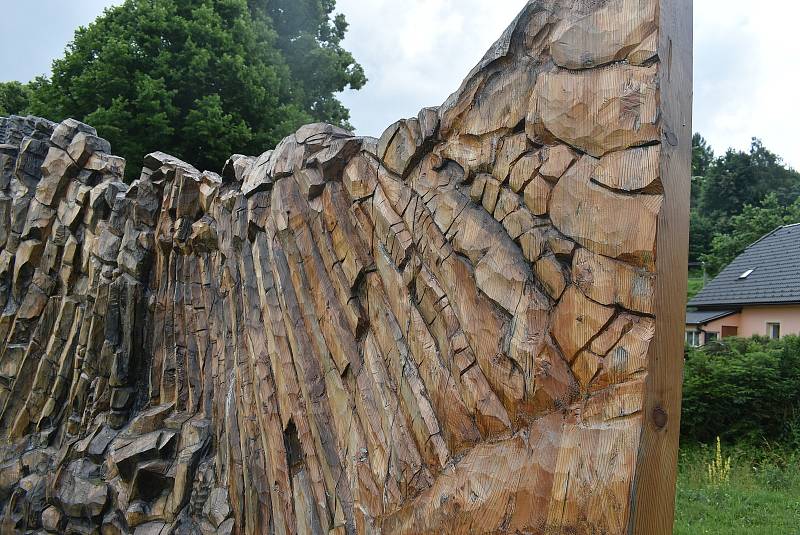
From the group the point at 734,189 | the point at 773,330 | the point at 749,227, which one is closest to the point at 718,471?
the point at 773,330

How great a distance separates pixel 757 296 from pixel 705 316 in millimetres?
1378

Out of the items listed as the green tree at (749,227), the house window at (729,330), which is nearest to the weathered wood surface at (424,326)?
the house window at (729,330)

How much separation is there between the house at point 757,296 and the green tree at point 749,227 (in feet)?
22.7

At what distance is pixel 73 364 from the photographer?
6.26 meters

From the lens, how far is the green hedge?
8281 mm

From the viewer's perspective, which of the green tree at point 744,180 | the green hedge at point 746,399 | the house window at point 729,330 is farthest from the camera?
the green tree at point 744,180

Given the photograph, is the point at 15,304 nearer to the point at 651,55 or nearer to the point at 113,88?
the point at 113,88

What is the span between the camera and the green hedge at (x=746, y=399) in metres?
8.28

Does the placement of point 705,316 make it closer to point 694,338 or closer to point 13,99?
point 694,338

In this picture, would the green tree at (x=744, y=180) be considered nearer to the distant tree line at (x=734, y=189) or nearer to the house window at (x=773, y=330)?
the distant tree line at (x=734, y=189)

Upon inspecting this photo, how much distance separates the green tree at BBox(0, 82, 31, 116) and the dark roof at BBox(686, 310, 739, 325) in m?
16.8

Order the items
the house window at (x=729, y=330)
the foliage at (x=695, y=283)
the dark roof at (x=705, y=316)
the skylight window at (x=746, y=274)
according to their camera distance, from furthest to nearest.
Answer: the foliage at (x=695, y=283), the skylight window at (x=746, y=274), the house window at (x=729, y=330), the dark roof at (x=705, y=316)

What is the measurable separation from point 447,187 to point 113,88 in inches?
430

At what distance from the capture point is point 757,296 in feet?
43.2
